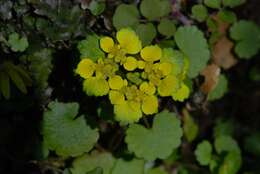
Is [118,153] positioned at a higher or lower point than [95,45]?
lower

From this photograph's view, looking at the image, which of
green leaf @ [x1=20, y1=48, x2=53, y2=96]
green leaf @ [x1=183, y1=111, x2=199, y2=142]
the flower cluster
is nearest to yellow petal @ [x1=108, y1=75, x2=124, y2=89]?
the flower cluster

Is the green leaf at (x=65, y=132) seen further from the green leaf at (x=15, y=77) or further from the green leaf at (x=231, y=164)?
the green leaf at (x=231, y=164)

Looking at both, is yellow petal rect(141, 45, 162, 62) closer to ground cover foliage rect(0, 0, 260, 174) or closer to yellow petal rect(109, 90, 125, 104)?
ground cover foliage rect(0, 0, 260, 174)

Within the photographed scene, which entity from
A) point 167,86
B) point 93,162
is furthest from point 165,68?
point 93,162

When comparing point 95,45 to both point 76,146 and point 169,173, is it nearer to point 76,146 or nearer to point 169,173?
point 76,146

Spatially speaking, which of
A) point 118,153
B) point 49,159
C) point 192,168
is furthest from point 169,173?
point 49,159

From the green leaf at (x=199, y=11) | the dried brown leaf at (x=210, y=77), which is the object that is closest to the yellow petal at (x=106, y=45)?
the green leaf at (x=199, y=11)

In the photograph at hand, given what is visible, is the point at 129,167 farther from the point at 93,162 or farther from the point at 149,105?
the point at 149,105
